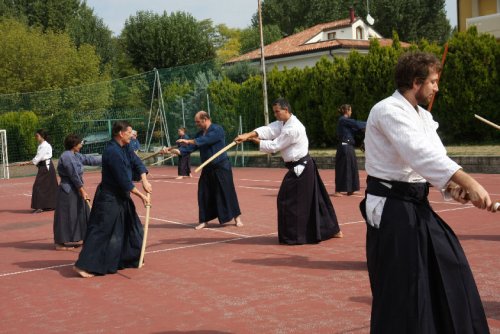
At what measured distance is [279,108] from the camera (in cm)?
907

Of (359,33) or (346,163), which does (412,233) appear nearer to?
(346,163)

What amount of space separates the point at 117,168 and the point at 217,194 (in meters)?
3.20

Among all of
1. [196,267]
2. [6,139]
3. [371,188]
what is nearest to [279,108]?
[196,267]

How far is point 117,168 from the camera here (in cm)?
799

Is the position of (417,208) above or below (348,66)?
below

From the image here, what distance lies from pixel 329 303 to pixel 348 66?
838 inches

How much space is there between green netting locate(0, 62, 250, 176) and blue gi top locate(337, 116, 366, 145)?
13.1 metres

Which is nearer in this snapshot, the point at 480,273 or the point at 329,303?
the point at 329,303

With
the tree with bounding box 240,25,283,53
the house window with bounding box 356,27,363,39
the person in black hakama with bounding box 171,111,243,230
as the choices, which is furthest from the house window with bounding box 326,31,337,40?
the person in black hakama with bounding box 171,111,243,230

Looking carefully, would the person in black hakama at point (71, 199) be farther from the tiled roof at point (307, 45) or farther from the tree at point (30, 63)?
the tree at point (30, 63)

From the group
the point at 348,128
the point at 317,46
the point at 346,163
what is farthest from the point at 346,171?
the point at 317,46

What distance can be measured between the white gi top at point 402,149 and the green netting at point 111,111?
23.8m

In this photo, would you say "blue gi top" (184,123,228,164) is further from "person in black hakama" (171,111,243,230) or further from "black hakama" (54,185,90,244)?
"black hakama" (54,185,90,244)

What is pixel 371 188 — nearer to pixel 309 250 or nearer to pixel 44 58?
pixel 309 250
